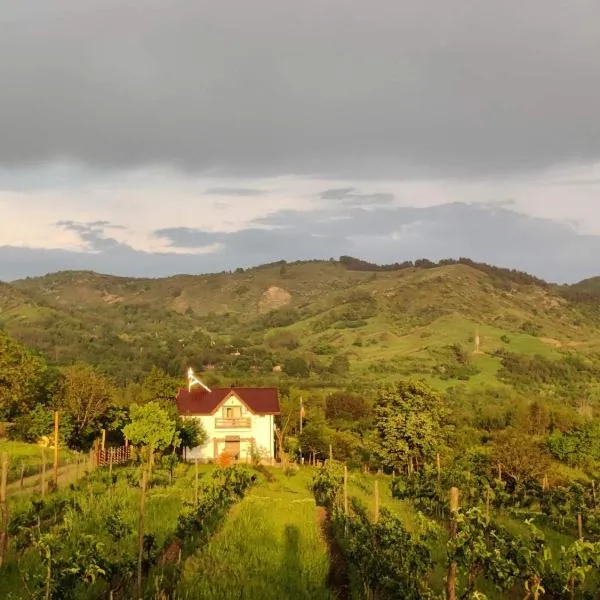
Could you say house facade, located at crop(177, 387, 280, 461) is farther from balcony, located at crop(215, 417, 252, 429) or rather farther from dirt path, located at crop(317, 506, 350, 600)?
dirt path, located at crop(317, 506, 350, 600)

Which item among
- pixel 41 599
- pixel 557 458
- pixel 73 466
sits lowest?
pixel 557 458

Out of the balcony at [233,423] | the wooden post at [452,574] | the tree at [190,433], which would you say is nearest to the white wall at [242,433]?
the balcony at [233,423]

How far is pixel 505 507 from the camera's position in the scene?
37.9 meters

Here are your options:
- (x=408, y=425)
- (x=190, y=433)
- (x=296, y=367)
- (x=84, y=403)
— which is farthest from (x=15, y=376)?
(x=296, y=367)

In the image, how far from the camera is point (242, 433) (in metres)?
55.7

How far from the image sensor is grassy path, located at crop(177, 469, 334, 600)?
42.1 feet

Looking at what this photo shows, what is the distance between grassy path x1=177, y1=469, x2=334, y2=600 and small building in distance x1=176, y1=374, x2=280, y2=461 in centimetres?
3041

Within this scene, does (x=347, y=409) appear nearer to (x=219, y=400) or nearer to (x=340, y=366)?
(x=219, y=400)

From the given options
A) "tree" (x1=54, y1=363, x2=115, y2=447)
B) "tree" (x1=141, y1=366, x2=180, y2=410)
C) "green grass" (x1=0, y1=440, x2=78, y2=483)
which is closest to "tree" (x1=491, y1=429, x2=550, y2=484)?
"green grass" (x1=0, y1=440, x2=78, y2=483)

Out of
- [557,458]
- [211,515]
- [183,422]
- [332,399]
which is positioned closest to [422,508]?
[211,515]

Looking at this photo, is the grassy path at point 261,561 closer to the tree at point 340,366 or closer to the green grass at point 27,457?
the green grass at point 27,457

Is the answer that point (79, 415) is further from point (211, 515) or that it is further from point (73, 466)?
point (211, 515)

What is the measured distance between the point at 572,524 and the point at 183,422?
98.1 ft

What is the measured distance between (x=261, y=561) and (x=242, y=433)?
4042 cm
